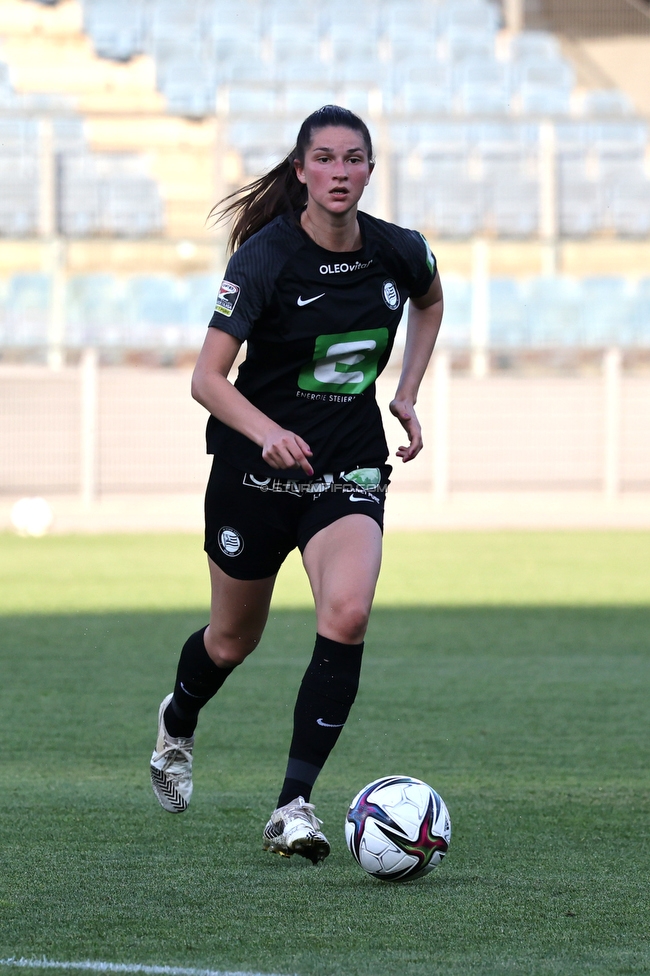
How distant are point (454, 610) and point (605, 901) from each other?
698 centimetres

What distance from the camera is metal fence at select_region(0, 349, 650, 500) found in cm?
1784

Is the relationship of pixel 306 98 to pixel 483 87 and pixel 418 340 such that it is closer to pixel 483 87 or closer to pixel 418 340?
pixel 483 87

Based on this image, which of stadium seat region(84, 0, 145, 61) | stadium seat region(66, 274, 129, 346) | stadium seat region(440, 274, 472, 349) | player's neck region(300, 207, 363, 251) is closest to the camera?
player's neck region(300, 207, 363, 251)

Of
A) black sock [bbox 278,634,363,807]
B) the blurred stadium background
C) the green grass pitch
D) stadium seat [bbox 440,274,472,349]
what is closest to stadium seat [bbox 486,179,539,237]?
the blurred stadium background

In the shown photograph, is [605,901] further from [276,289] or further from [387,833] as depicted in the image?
[276,289]

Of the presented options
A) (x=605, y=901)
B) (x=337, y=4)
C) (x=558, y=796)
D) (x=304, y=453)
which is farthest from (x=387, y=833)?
(x=337, y=4)

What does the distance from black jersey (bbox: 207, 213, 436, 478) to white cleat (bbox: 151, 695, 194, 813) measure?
36.4 inches

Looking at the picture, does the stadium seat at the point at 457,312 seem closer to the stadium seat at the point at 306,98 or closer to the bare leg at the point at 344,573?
the stadium seat at the point at 306,98

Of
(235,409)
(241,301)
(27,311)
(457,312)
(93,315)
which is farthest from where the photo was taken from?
(457,312)

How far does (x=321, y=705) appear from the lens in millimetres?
3871

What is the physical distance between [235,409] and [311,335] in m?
0.33

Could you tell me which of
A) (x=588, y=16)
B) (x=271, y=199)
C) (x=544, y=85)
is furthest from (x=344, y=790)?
(x=588, y=16)

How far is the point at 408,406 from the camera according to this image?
4.32 meters

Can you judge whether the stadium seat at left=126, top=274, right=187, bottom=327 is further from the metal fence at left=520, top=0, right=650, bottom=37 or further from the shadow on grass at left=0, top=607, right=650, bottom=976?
the metal fence at left=520, top=0, right=650, bottom=37
